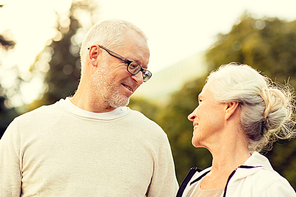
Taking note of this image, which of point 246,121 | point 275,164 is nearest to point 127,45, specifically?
point 246,121

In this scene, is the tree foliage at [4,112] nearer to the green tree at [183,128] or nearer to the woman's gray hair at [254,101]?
the green tree at [183,128]

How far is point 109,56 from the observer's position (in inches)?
116

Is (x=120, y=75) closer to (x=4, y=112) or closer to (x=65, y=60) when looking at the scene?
(x=4, y=112)

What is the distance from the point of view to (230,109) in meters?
2.35

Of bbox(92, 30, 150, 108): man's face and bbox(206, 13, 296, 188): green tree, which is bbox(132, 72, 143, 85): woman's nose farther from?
bbox(206, 13, 296, 188): green tree

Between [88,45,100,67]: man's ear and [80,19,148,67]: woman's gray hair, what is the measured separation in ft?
0.20

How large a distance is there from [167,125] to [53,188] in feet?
26.8

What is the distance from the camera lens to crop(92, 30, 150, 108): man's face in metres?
2.89

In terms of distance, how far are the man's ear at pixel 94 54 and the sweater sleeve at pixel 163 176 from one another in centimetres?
100

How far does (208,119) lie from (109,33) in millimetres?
1274

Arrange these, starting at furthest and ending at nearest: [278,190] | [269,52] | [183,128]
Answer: [183,128], [269,52], [278,190]

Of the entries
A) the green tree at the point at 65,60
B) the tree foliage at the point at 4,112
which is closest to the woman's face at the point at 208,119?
the tree foliage at the point at 4,112

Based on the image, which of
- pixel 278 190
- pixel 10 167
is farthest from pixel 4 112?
pixel 278 190

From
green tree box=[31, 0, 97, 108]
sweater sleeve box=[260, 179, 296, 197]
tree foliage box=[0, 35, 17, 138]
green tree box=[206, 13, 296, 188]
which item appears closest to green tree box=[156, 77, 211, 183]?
green tree box=[206, 13, 296, 188]
